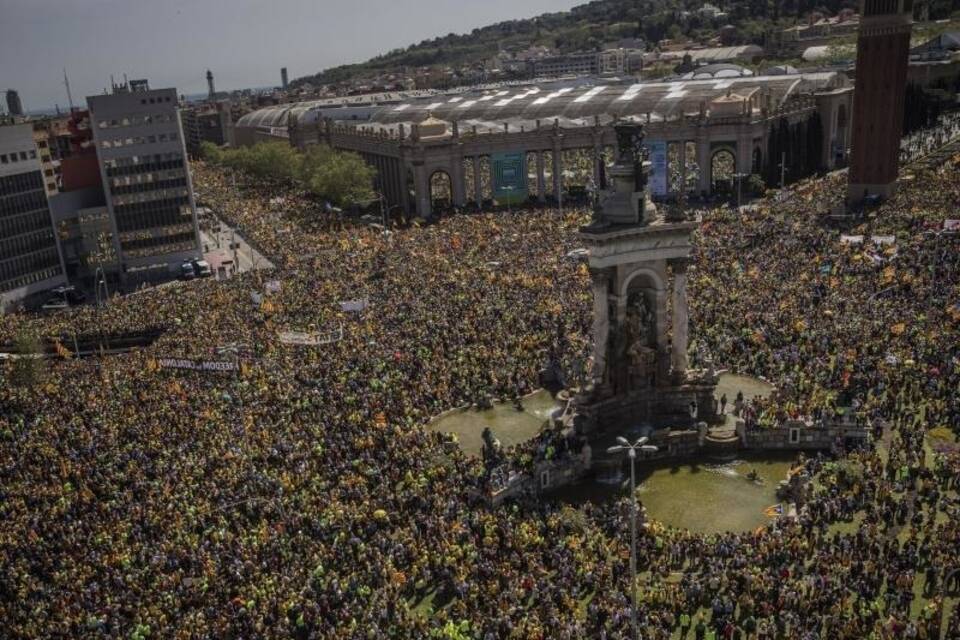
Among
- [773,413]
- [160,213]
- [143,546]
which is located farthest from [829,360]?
[160,213]

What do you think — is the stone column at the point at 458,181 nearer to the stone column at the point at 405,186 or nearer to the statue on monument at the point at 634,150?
the stone column at the point at 405,186

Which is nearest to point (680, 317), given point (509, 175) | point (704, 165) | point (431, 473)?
point (431, 473)

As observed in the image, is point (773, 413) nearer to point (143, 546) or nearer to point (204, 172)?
point (143, 546)

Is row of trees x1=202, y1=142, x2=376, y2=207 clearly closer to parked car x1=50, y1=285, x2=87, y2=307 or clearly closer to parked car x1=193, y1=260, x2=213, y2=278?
parked car x1=193, y1=260, x2=213, y2=278

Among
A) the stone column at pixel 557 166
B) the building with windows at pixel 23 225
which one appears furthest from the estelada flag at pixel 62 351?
the stone column at pixel 557 166

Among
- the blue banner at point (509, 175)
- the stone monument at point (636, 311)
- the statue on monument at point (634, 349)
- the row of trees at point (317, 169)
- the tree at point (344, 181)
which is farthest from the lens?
the row of trees at point (317, 169)
